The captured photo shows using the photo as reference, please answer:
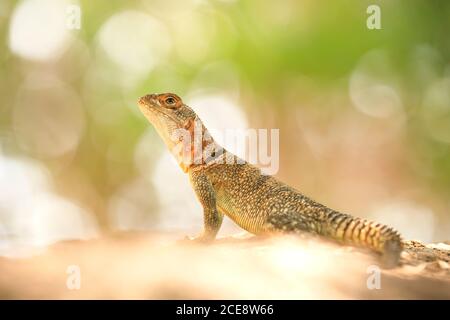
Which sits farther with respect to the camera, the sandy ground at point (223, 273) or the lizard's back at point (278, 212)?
the lizard's back at point (278, 212)

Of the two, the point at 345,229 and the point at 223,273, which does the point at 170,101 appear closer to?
the point at 345,229

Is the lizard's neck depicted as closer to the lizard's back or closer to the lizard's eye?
the lizard's back

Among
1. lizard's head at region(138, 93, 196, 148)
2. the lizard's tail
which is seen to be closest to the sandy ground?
the lizard's tail

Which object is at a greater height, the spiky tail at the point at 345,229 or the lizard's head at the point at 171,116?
the lizard's head at the point at 171,116

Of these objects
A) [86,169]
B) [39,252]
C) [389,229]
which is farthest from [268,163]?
[86,169]

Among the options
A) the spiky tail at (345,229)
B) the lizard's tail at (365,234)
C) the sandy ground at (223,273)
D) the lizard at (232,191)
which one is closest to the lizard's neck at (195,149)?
the lizard at (232,191)

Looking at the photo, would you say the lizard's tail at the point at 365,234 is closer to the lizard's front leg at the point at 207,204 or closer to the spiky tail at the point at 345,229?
the spiky tail at the point at 345,229
